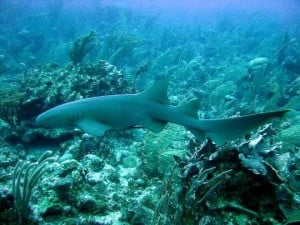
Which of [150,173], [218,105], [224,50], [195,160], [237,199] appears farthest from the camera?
[224,50]

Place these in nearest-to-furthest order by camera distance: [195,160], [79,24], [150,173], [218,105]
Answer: [195,160], [150,173], [218,105], [79,24]

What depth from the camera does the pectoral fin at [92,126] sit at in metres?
3.45

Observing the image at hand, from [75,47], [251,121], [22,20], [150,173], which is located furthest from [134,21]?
[251,121]

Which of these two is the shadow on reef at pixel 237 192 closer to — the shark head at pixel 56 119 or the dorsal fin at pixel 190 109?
the dorsal fin at pixel 190 109

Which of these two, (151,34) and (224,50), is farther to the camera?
(151,34)

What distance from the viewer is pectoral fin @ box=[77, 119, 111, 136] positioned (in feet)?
11.3

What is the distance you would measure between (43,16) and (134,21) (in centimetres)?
1030

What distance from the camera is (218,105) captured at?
483 inches

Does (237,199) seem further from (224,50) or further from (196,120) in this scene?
(224,50)

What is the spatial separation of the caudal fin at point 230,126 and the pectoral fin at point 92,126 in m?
1.04

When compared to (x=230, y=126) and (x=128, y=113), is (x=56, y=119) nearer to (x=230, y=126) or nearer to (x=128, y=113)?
(x=128, y=113)

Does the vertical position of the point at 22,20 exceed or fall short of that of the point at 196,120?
it exceeds it

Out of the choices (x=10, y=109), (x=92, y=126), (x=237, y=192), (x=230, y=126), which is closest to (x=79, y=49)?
(x=10, y=109)

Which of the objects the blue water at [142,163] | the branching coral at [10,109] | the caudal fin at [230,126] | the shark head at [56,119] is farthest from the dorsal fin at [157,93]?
the branching coral at [10,109]
